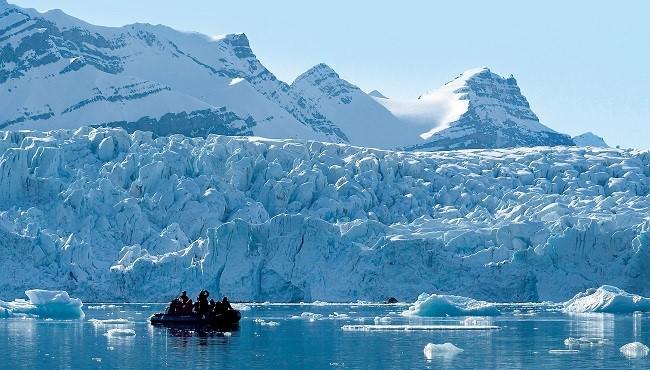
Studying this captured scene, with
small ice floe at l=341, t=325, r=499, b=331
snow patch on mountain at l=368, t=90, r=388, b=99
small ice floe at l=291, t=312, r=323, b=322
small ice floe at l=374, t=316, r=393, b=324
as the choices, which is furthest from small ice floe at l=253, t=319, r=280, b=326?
snow patch on mountain at l=368, t=90, r=388, b=99

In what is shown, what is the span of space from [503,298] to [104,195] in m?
20.4

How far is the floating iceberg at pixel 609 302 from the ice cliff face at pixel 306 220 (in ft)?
21.3

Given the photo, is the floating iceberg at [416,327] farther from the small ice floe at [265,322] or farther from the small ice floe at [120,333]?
the small ice floe at [120,333]

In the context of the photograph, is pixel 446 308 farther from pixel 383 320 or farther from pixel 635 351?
pixel 635 351

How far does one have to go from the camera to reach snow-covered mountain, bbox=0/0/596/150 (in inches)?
4520

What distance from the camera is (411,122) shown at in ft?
458

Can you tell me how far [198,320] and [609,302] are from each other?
16.5 metres

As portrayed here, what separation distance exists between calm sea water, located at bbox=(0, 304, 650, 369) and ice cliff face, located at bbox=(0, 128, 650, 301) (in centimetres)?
1013

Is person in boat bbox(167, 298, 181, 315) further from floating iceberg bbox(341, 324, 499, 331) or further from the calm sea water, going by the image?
floating iceberg bbox(341, 324, 499, 331)

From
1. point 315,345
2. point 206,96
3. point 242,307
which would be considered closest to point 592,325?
point 315,345

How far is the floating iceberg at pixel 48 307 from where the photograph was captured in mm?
44844

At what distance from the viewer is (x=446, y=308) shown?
46656 millimetres

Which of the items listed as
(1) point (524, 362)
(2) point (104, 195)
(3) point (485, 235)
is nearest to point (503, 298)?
(3) point (485, 235)

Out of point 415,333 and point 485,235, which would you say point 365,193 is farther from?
point 415,333
